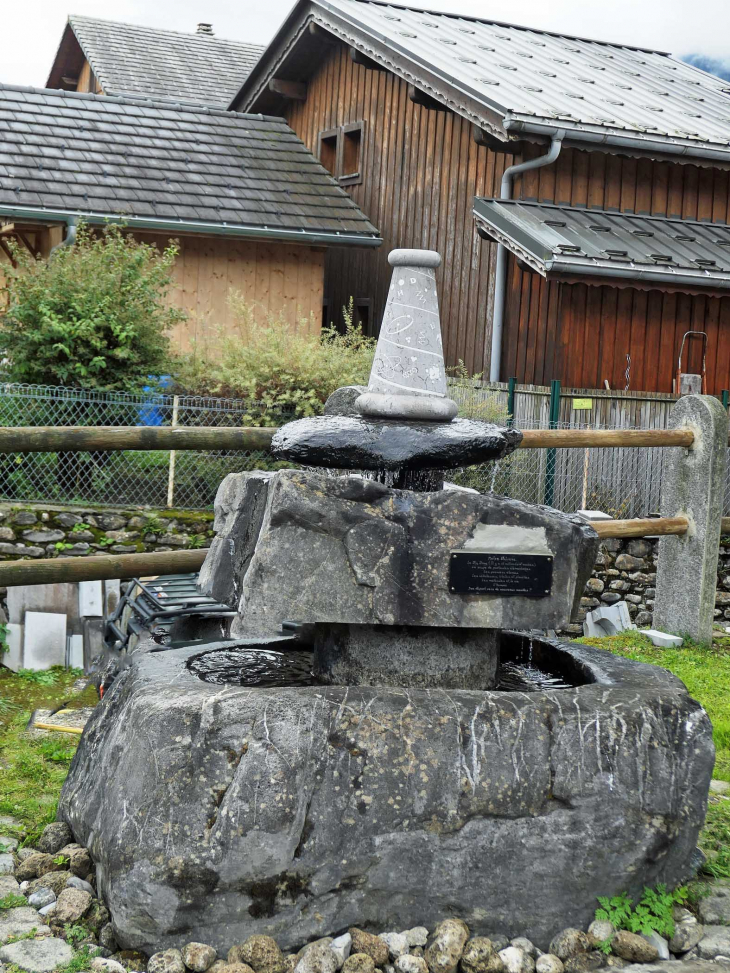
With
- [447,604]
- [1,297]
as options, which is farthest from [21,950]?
[1,297]

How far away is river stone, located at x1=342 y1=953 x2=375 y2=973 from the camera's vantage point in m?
3.25

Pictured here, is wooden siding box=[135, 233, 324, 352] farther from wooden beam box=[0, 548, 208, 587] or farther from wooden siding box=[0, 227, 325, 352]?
wooden beam box=[0, 548, 208, 587]

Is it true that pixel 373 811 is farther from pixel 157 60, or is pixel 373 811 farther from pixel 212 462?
pixel 157 60

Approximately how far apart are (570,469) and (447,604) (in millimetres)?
6099

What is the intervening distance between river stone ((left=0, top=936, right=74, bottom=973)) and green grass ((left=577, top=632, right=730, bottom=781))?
3157mm

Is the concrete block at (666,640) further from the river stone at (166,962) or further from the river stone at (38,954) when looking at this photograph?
the river stone at (38,954)

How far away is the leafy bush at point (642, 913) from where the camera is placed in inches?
139

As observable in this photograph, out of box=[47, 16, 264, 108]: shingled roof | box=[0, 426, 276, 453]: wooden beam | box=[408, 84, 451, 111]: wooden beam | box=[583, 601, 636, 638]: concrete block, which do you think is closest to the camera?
box=[0, 426, 276, 453]: wooden beam

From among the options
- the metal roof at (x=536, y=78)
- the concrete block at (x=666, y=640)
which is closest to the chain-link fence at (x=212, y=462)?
the concrete block at (x=666, y=640)

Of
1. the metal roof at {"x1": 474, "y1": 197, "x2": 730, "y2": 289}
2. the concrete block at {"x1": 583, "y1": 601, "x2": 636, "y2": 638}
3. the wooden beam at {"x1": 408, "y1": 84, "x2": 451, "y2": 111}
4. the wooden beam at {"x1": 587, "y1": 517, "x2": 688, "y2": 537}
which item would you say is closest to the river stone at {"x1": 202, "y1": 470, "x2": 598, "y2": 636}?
the wooden beam at {"x1": 587, "y1": 517, "x2": 688, "y2": 537}

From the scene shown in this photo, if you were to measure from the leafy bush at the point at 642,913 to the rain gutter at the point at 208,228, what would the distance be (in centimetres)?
1019

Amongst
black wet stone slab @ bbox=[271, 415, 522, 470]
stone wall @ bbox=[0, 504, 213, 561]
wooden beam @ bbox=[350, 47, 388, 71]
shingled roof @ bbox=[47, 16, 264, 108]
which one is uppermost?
shingled roof @ bbox=[47, 16, 264, 108]

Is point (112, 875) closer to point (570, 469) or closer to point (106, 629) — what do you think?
point (106, 629)

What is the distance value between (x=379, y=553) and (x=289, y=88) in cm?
1522
